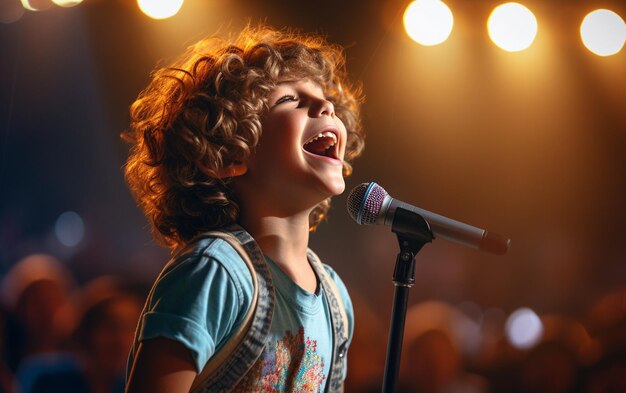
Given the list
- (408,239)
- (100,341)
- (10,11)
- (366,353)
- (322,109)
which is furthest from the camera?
(366,353)

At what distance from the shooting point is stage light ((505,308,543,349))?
2289 millimetres

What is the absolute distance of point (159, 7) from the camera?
2.00 m

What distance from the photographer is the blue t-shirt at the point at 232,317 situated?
2.51ft

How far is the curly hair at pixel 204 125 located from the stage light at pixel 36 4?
95 cm

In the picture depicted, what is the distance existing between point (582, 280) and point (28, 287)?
1.93 m

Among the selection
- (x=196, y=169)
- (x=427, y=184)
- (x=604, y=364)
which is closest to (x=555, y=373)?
(x=604, y=364)

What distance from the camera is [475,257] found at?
2.41 m

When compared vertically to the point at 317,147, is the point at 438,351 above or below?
below

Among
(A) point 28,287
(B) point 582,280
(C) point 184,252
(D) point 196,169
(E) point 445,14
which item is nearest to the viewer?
(C) point 184,252

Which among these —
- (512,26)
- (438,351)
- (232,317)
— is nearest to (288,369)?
(232,317)

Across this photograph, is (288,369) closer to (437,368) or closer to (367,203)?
(367,203)

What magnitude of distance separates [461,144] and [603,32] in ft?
2.03

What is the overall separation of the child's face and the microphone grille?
0.05 meters

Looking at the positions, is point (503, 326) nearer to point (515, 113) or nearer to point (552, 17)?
point (515, 113)
